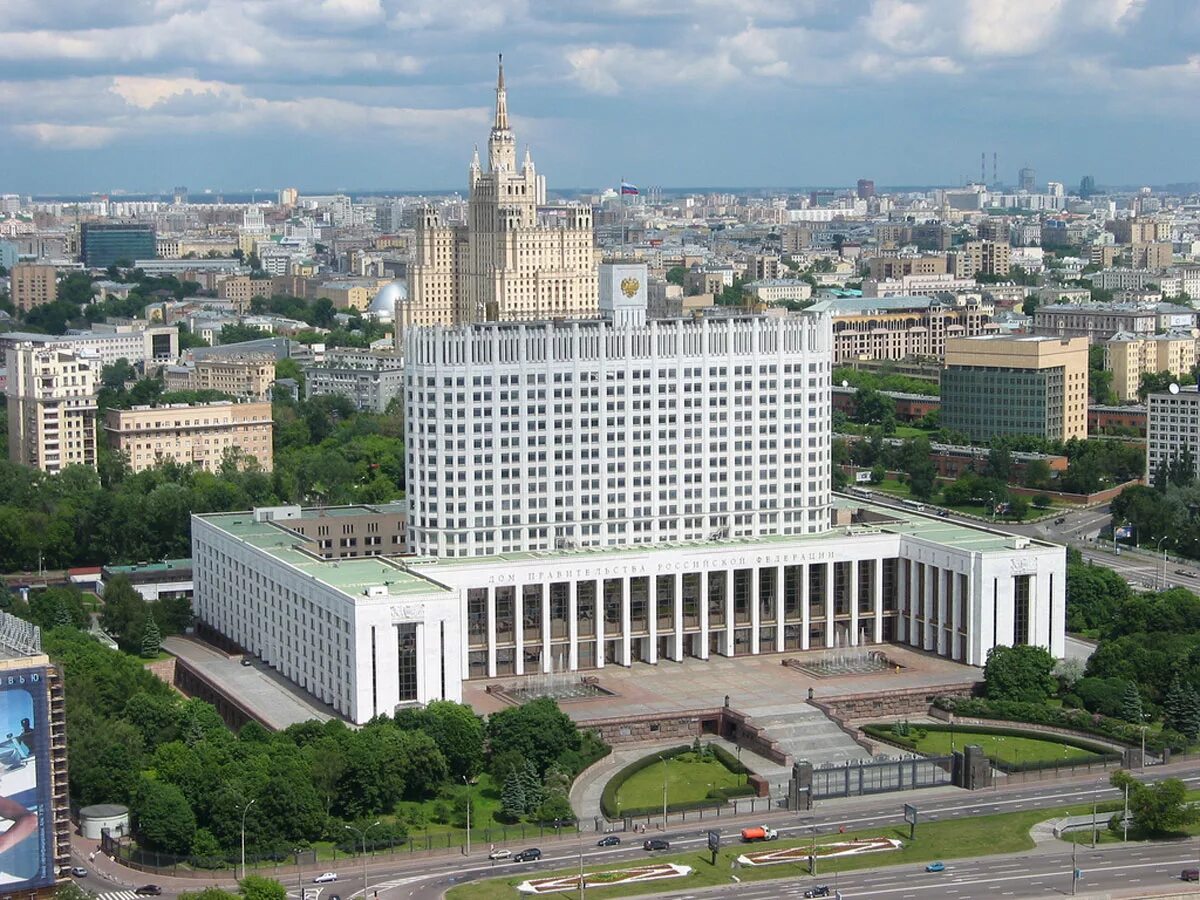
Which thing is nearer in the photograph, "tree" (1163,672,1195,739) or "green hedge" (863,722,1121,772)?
"green hedge" (863,722,1121,772)

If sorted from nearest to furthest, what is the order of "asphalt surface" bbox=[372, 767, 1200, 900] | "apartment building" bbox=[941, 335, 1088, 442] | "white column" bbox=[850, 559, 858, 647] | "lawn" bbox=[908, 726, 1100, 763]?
"asphalt surface" bbox=[372, 767, 1200, 900] → "lawn" bbox=[908, 726, 1100, 763] → "white column" bbox=[850, 559, 858, 647] → "apartment building" bbox=[941, 335, 1088, 442]

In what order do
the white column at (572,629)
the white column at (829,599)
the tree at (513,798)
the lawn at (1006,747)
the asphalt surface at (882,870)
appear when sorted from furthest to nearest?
the white column at (829,599) < the white column at (572,629) < the lawn at (1006,747) < the tree at (513,798) < the asphalt surface at (882,870)

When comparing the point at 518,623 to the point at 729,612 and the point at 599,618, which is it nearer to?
the point at 599,618

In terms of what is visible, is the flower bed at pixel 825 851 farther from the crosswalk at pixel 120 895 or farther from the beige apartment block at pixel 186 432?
the beige apartment block at pixel 186 432

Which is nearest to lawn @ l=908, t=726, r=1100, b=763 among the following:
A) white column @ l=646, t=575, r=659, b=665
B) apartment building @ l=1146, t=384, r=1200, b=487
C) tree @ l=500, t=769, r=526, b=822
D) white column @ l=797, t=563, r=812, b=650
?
white column @ l=797, t=563, r=812, b=650

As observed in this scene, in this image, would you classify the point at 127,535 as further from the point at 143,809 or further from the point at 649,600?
the point at 143,809

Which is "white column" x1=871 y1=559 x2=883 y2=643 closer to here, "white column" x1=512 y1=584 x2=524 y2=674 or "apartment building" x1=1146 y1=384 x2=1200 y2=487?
"white column" x1=512 y1=584 x2=524 y2=674

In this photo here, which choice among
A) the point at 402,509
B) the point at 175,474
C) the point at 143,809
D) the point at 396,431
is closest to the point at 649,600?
the point at 402,509

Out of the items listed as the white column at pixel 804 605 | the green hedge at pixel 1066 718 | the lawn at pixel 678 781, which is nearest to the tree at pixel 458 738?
the lawn at pixel 678 781
